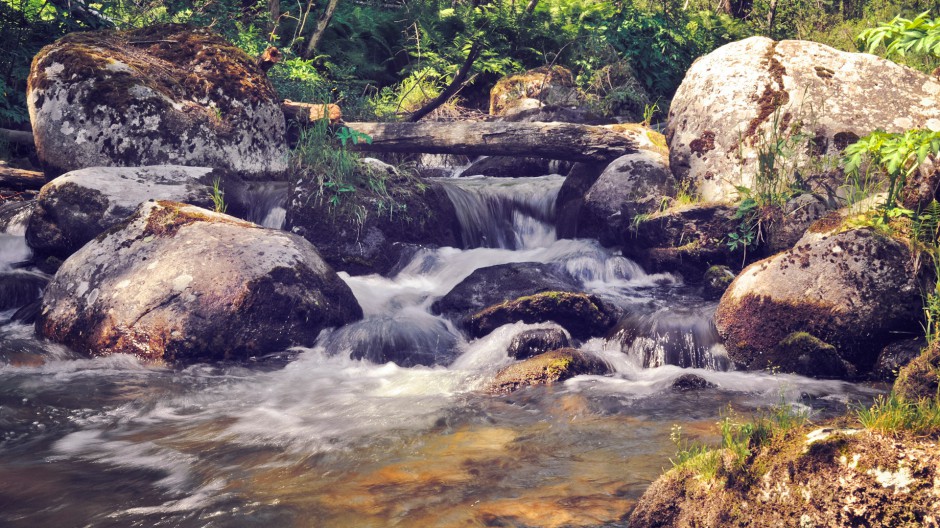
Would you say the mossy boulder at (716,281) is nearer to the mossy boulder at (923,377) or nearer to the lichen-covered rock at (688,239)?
the lichen-covered rock at (688,239)

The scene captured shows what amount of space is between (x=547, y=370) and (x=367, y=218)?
4.09 metres

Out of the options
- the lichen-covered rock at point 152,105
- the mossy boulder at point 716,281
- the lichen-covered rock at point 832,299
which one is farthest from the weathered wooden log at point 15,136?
the lichen-covered rock at point 832,299

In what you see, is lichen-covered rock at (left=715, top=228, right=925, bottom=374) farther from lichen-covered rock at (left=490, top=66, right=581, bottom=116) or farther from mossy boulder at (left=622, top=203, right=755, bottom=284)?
lichen-covered rock at (left=490, top=66, right=581, bottom=116)

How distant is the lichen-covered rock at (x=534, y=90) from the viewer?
14938 mm

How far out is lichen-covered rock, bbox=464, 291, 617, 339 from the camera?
23.0 ft

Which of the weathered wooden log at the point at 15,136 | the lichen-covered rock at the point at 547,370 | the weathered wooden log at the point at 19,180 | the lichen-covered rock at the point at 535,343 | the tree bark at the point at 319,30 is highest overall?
the tree bark at the point at 319,30

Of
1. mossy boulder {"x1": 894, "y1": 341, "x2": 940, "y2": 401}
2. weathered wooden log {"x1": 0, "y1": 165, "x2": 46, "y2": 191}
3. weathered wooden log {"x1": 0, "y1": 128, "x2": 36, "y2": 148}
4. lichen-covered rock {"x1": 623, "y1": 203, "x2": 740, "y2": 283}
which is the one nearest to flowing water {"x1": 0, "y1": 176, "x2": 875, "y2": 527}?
lichen-covered rock {"x1": 623, "y1": 203, "x2": 740, "y2": 283}

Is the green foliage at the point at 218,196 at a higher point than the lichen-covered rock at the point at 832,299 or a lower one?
higher

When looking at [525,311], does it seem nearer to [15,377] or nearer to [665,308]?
[665,308]

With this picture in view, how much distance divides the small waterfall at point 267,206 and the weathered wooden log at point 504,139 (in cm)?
172

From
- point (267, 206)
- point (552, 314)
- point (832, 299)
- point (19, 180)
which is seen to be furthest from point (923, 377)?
point (19, 180)

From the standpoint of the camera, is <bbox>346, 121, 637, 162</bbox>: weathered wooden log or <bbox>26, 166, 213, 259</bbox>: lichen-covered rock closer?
<bbox>26, 166, 213, 259</bbox>: lichen-covered rock

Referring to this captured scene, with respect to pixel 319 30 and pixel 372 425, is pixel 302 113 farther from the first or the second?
pixel 372 425

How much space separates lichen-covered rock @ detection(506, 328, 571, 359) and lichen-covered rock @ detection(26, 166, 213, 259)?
4044mm
